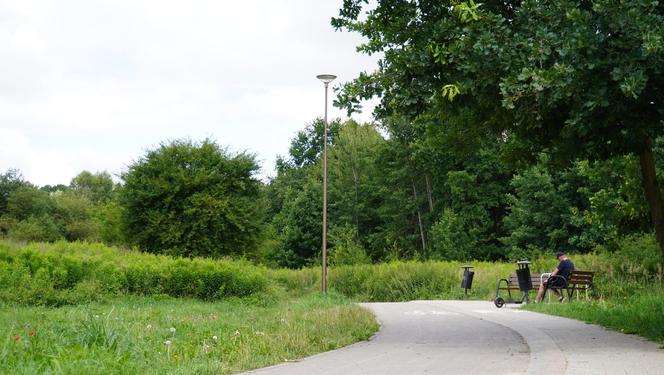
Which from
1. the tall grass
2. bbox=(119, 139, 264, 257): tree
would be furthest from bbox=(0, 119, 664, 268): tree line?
the tall grass

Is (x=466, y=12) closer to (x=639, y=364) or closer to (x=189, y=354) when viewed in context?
(x=639, y=364)

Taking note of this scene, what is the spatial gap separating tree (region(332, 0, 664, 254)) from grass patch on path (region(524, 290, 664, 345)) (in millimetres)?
1530

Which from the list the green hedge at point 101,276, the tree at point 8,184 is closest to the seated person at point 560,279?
the green hedge at point 101,276

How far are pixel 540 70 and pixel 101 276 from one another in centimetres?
1413

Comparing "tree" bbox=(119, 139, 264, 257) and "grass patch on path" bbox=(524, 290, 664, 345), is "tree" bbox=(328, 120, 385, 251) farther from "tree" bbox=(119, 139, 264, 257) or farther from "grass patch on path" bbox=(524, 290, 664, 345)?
"grass patch on path" bbox=(524, 290, 664, 345)

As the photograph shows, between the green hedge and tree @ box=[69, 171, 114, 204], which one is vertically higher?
tree @ box=[69, 171, 114, 204]

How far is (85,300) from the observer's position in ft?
54.6

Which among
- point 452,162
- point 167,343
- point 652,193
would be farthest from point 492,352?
point 452,162

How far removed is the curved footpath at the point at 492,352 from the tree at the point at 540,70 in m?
2.64

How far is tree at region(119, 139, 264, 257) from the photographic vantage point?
30578 millimetres

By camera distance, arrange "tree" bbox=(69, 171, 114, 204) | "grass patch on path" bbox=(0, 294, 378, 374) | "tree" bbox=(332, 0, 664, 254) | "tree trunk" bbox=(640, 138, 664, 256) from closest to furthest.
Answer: "grass patch on path" bbox=(0, 294, 378, 374), "tree" bbox=(332, 0, 664, 254), "tree trunk" bbox=(640, 138, 664, 256), "tree" bbox=(69, 171, 114, 204)

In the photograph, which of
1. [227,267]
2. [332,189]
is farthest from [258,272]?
[332,189]

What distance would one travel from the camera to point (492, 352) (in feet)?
29.7

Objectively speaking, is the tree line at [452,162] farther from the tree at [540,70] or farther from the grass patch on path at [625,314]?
the grass patch on path at [625,314]
